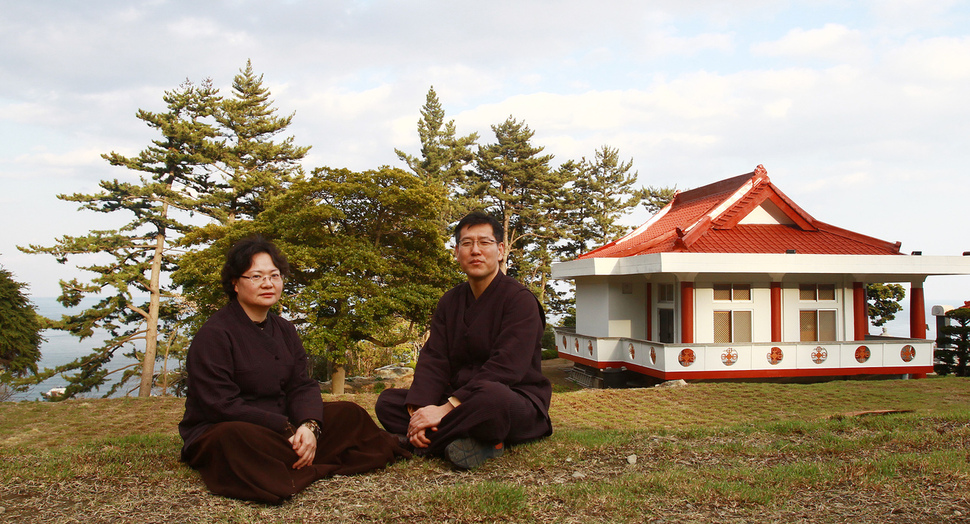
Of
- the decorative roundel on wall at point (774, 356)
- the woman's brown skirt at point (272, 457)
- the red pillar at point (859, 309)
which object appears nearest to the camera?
the woman's brown skirt at point (272, 457)

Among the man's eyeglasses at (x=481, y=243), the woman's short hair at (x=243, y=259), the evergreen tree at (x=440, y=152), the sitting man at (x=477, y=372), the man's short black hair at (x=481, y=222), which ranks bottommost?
the sitting man at (x=477, y=372)

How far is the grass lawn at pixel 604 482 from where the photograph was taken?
9.19 ft

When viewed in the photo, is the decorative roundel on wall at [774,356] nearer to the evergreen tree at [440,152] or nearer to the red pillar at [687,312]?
the red pillar at [687,312]

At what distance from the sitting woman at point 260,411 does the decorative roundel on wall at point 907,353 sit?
1444 centimetres

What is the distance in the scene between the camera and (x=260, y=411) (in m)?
3.37

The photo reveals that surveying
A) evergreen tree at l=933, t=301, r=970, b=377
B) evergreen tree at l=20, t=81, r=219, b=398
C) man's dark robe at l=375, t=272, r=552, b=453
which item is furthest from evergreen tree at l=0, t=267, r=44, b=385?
evergreen tree at l=933, t=301, r=970, b=377

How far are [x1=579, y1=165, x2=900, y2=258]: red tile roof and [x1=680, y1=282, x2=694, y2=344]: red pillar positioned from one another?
90 cm

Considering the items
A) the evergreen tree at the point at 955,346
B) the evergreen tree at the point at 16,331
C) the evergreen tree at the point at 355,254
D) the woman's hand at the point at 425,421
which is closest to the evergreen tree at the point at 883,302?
the evergreen tree at the point at 955,346

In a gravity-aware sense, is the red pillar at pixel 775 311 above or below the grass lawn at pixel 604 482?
above

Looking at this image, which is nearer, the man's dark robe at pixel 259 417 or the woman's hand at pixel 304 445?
the man's dark robe at pixel 259 417

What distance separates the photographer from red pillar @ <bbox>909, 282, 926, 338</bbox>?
50.2 feet

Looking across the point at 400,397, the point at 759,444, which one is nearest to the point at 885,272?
the point at 759,444

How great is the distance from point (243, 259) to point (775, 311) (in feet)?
44.4

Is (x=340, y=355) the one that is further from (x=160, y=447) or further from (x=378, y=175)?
(x=160, y=447)
